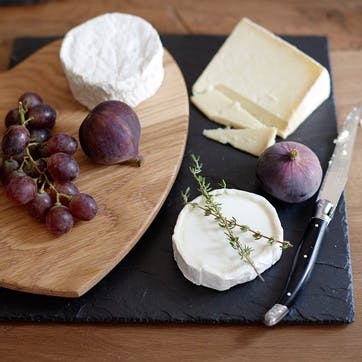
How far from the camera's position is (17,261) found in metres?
1.32

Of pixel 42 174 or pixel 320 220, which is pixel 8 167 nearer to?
pixel 42 174

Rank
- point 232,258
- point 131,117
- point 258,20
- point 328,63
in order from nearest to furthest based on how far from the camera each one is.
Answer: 1. point 232,258
2. point 131,117
3. point 328,63
4. point 258,20

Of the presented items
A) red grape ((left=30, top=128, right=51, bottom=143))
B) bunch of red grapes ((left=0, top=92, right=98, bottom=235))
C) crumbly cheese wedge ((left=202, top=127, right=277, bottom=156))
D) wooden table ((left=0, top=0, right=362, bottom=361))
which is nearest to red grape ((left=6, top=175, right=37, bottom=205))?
bunch of red grapes ((left=0, top=92, right=98, bottom=235))

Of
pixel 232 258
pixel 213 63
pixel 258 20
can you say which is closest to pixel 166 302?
pixel 232 258

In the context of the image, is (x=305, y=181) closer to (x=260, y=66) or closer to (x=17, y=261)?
(x=260, y=66)

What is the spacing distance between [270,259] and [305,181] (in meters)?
0.19

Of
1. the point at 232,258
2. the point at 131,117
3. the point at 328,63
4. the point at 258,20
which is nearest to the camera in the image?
the point at 232,258

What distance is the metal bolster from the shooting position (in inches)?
54.3

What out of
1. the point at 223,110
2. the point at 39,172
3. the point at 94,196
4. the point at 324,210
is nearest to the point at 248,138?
the point at 223,110

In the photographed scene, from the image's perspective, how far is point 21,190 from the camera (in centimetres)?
131

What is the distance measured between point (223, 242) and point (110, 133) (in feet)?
1.08

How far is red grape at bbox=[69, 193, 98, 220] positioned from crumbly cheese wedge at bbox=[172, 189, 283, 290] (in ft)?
0.58

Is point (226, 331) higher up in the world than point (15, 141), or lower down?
lower down

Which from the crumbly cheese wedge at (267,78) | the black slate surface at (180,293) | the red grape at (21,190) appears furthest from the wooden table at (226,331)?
the red grape at (21,190)
